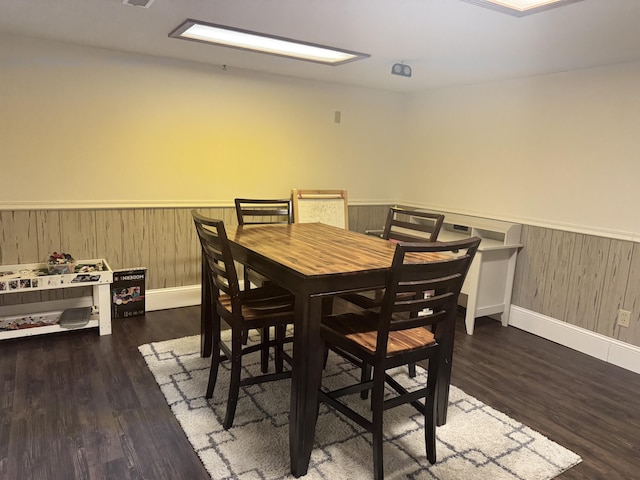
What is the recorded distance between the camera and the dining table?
1806 mm

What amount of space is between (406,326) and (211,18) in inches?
75.8

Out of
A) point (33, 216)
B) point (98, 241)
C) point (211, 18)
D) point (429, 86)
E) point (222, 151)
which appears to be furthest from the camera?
point (429, 86)

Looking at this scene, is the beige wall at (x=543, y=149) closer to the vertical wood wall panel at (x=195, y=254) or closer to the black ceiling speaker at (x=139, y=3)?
the vertical wood wall panel at (x=195, y=254)

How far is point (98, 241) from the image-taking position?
11.7 feet

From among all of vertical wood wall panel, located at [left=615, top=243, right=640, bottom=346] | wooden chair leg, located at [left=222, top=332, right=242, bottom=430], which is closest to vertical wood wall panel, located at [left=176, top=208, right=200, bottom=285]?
wooden chair leg, located at [left=222, top=332, right=242, bottom=430]

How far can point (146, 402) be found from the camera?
239cm

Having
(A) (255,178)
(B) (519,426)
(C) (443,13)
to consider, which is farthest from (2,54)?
(B) (519,426)

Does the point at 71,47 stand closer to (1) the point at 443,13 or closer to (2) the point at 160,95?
(2) the point at 160,95

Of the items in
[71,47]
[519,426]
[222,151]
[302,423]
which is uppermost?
[71,47]

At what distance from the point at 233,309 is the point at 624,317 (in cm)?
274

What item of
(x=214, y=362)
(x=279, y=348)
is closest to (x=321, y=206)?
(x=279, y=348)

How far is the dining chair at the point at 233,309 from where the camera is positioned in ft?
6.84

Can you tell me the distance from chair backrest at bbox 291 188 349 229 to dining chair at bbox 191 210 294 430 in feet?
6.21

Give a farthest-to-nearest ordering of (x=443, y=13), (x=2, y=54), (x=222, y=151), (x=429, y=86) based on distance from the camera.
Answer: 1. (x=429, y=86)
2. (x=222, y=151)
3. (x=2, y=54)
4. (x=443, y=13)
